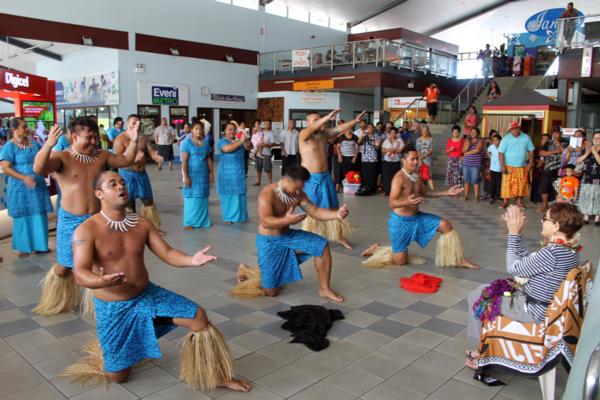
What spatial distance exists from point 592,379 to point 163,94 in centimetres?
1958

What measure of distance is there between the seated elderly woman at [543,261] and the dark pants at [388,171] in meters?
8.36

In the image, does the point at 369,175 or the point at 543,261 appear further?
the point at 369,175

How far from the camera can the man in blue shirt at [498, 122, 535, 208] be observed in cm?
962

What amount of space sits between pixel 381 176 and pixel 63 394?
9718 millimetres

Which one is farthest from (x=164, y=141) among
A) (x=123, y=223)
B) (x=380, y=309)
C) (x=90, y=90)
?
(x=123, y=223)

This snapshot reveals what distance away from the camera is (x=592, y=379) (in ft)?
4.75

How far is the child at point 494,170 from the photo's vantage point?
1037 centimetres

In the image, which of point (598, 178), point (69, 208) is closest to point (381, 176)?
point (598, 178)

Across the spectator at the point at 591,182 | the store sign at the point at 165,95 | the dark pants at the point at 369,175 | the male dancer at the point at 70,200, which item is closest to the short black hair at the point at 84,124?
the male dancer at the point at 70,200

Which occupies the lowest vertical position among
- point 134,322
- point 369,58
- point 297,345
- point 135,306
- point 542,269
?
point 297,345

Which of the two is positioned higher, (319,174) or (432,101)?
(432,101)

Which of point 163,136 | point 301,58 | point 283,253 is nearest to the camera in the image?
point 283,253

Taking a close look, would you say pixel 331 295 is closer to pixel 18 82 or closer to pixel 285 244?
pixel 285 244

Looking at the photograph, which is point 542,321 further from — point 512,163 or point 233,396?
point 512,163
